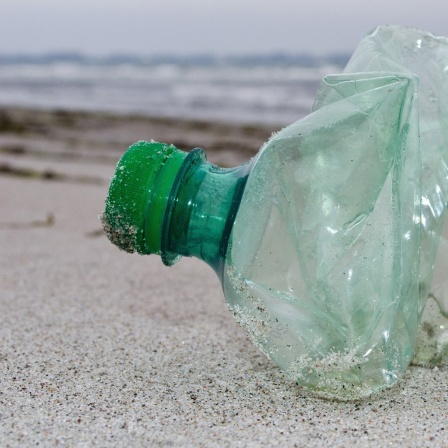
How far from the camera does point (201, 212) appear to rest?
4.13 feet

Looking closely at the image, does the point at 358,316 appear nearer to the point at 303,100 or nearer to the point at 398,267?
the point at 398,267

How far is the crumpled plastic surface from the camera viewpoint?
1.17 metres

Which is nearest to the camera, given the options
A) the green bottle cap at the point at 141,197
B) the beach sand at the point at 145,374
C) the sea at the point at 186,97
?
the beach sand at the point at 145,374

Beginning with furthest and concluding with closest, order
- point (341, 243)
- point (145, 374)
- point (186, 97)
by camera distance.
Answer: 1. point (186, 97)
2. point (145, 374)
3. point (341, 243)

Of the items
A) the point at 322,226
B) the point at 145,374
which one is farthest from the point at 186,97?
the point at 322,226

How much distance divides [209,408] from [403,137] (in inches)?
23.9

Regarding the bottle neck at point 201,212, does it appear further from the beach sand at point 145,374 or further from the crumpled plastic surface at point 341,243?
the beach sand at point 145,374

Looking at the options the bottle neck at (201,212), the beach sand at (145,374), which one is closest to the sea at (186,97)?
the beach sand at (145,374)

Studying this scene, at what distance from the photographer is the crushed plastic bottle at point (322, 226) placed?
1167 millimetres

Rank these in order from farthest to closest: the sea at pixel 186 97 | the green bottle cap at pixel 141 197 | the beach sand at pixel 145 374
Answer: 1. the sea at pixel 186 97
2. the green bottle cap at pixel 141 197
3. the beach sand at pixel 145 374

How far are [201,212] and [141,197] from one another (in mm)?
119

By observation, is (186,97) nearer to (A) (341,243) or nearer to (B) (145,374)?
(B) (145,374)

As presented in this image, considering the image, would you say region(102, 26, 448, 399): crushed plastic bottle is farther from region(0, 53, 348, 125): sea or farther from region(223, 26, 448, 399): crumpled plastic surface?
region(0, 53, 348, 125): sea

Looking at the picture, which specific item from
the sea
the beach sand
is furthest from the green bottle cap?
the sea
